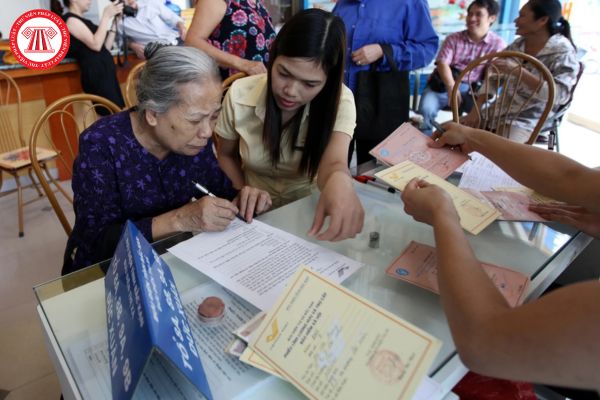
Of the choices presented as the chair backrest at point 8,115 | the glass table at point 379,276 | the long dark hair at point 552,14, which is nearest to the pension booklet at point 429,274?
the glass table at point 379,276

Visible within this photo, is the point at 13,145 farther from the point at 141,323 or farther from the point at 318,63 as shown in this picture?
the point at 141,323

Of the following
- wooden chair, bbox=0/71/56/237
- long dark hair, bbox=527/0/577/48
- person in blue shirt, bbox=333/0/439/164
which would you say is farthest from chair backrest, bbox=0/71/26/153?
long dark hair, bbox=527/0/577/48

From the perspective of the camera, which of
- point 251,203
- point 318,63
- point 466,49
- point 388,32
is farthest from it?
point 466,49

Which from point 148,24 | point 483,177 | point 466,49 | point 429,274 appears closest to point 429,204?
point 429,274

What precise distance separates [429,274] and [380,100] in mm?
1345

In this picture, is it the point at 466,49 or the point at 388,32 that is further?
the point at 466,49

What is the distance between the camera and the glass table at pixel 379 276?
60 cm

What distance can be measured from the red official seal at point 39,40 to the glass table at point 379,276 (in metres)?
2.51

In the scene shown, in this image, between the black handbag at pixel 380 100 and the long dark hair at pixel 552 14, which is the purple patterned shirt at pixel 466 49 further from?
the black handbag at pixel 380 100

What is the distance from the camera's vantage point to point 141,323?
48 centimetres

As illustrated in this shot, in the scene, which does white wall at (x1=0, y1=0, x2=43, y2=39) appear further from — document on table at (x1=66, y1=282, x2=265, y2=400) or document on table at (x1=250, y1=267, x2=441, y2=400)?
document on table at (x1=250, y1=267, x2=441, y2=400)

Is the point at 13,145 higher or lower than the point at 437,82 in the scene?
lower

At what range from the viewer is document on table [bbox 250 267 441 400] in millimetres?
479

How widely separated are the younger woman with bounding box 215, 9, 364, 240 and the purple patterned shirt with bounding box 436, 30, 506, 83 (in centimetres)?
243
